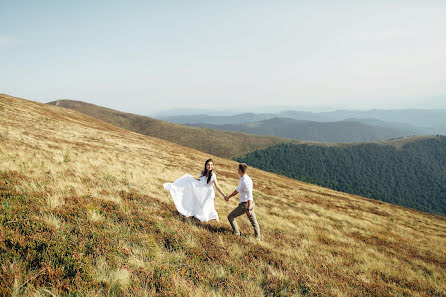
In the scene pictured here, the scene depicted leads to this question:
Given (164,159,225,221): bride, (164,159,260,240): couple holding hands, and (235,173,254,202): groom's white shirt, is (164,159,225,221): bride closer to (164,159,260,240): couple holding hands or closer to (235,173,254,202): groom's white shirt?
(164,159,260,240): couple holding hands

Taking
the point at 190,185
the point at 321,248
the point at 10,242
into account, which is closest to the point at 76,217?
the point at 10,242

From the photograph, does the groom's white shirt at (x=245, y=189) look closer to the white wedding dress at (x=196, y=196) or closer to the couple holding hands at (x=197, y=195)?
the couple holding hands at (x=197, y=195)

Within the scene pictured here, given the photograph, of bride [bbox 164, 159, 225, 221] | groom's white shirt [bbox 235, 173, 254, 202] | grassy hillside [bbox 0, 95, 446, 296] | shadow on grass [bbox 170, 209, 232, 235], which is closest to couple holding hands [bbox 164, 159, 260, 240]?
bride [bbox 164, 159, 225, 221]

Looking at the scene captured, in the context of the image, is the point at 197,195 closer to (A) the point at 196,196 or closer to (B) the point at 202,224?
(A) the point at 196,196

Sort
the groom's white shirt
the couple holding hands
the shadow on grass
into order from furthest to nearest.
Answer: the couple holding hands, the shadow on grass, the groom's white shirt

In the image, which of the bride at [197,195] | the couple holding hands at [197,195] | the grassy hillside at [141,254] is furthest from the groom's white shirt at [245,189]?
the grassy hillside at [141,254]

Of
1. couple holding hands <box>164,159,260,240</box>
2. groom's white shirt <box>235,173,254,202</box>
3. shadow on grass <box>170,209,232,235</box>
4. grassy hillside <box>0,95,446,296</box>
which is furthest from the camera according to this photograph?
couple holding hands <box>164,159,260,240</box>

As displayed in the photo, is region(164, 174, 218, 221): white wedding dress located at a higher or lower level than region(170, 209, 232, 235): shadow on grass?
higher

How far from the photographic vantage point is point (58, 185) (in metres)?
8.54

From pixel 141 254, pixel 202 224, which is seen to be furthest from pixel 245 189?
pixel 141 254

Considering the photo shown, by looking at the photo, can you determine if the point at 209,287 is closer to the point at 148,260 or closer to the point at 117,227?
the point at 148,260

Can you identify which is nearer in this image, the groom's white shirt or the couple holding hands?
the groom's white shirt

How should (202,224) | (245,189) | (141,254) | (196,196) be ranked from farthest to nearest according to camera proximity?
1. (196,196)
2. (202,224)
3. (245,189)
4. (141,254)

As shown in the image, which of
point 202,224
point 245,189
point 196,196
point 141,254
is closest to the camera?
point 141,254
